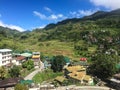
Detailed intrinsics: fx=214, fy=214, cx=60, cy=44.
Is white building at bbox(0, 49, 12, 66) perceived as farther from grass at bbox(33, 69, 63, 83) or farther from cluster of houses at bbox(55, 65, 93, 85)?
cluster of houses at bbox(55, 65, 93, 85)

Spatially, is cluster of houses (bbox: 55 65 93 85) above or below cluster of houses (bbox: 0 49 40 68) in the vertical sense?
below

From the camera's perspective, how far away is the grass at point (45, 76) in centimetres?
6464

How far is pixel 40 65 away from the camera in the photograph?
8269 cm

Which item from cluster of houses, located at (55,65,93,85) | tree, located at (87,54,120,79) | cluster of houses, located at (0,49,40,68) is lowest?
cluster of houses, located at (55,65,93,85)

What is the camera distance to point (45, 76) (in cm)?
6781

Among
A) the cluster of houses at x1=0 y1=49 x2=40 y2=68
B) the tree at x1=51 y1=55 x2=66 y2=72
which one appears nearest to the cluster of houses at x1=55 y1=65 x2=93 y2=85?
the tree at x1=51 y1=55 x2=66 y2=72

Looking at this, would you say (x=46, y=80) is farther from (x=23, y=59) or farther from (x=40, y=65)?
(x=23, y=59)

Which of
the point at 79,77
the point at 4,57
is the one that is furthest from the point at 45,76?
the point at 4,57

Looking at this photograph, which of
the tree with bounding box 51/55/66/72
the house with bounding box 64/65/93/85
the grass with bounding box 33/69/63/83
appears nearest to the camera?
the house with bounding box 64/65/93/85

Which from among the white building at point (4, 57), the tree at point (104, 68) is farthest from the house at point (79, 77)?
the white building at point (4, 57)

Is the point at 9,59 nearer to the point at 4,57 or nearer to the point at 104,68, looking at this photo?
the point at 4,57

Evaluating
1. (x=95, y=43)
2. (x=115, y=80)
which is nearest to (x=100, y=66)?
(x=115, y=80)

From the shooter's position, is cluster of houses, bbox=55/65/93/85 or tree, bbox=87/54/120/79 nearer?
cluster of houses, bbox=55/65/93/85

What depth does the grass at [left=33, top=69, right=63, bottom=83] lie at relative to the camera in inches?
2545
